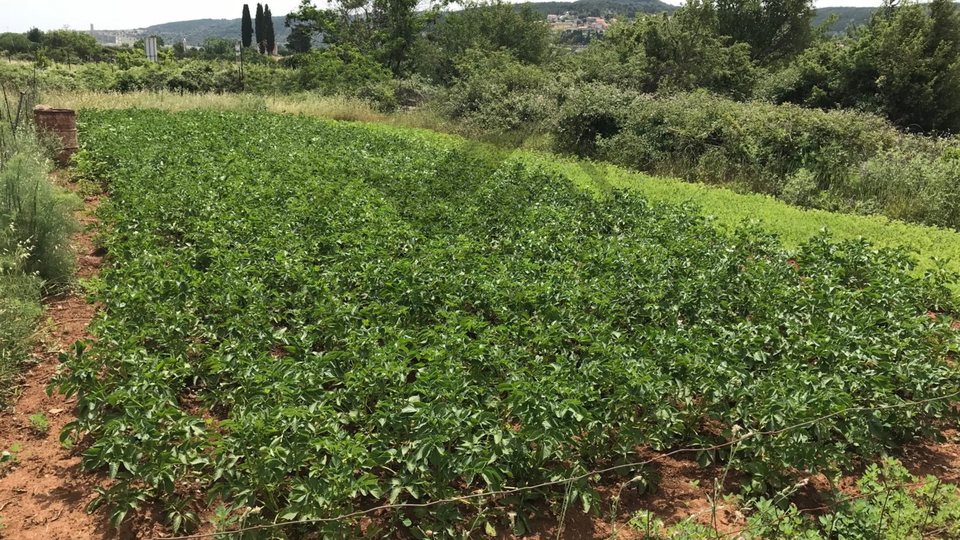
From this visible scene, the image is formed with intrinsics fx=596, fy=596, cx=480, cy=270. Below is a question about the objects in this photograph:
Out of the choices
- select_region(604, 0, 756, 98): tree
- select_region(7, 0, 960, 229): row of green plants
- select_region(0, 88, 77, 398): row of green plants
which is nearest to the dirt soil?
select_region(0, 88, 77, 398): row of green plants

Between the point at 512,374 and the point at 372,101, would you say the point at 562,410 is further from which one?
the point at 372,101

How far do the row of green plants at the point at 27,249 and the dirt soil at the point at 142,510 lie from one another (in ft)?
1.99

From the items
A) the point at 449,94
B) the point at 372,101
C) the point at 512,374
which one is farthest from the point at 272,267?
the point at 372,101

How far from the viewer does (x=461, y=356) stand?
4.27 metres

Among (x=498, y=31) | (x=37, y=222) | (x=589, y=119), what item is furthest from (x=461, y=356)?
(x=498, y=31)

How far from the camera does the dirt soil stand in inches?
138

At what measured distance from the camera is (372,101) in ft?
88.1

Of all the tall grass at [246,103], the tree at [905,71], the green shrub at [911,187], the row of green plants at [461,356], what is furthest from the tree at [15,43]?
the green shrub at [911,187]

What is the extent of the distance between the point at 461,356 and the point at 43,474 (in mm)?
2872

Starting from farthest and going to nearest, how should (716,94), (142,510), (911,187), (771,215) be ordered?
1. (716,94)
2. (911,187)
3. (771,215)
4. (142,510)

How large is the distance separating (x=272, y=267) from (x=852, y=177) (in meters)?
11.6

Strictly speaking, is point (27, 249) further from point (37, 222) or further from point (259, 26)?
point (259, 26)

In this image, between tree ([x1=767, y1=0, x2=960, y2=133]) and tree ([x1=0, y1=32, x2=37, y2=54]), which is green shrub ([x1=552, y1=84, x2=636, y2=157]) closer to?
tree ([x1=767, y1=0, x2=960, y2=133])

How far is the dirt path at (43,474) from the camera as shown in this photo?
3500 mm
